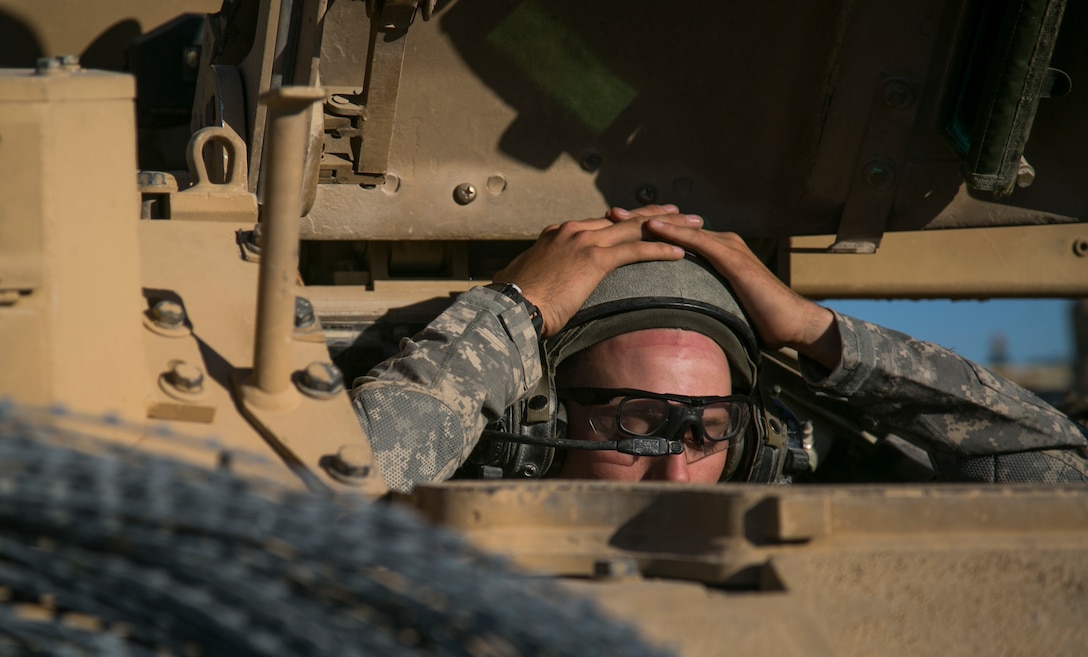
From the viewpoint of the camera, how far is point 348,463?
1.40m

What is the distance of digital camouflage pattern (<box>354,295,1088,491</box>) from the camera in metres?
2.19

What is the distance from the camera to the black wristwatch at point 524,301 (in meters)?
2.46

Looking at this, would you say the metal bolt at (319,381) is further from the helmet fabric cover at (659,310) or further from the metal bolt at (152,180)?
the helmet fabric cover at (659,310)

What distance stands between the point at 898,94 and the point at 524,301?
3.36 feet

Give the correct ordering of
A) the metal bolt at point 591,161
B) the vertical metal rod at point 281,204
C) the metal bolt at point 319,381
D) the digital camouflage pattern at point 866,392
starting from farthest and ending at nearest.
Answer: the metal bolt at point 591,161, the digital camouflage pattern at point 866,392, the metal bolt at point 319,381, the vertical metal rod at point 281,204

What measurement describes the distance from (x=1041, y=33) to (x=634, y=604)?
192 centimetres

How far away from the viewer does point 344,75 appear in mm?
2705

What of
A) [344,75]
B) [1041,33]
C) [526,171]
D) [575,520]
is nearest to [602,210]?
[526,171]

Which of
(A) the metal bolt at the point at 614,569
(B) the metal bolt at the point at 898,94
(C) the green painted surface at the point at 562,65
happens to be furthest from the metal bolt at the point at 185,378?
(B) the metal bolt at the point at 898,94

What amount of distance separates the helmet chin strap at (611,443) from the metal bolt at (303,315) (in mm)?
816

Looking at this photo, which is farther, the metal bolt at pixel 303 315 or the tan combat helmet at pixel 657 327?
the tan combat helmet at pixel 657 327

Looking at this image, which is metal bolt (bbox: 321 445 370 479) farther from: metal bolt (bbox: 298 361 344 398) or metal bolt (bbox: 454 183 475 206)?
metal bolt (bbox: 454 183 475 206)

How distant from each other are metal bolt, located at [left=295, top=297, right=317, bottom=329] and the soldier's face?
0.99 metres

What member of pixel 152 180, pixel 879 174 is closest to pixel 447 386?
pixel 152 180
